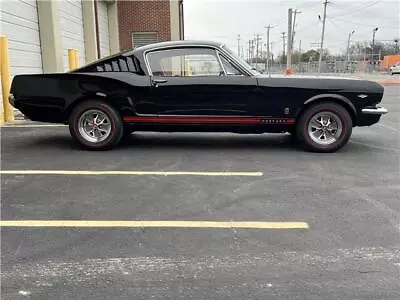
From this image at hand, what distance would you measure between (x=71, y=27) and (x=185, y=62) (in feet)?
33.9

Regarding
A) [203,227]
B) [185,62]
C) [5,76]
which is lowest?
[203,227]

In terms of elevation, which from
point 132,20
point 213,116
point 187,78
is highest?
point 132,20

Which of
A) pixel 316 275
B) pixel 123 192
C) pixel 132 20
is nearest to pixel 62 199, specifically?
pixel 123 192

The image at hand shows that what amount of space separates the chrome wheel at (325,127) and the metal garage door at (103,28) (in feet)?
46.8

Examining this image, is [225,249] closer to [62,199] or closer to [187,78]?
[62,199]

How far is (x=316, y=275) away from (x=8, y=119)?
29.3 ft

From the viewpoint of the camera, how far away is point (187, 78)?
6.80m

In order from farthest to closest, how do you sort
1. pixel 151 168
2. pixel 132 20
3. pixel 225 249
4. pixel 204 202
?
pixel 132 20
pixel 151 168
pixel 204 202
pixel 225 249

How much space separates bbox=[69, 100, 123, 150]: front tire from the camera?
6875 mm

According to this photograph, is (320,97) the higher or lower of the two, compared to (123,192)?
higher

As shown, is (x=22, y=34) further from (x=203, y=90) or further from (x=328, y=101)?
(x=328, y=101)

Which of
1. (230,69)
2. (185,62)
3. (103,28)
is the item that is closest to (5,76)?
(185,62)

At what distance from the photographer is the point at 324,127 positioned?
6891mm

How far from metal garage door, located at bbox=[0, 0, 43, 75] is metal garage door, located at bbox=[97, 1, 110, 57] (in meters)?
6.24
